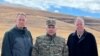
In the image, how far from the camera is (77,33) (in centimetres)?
884

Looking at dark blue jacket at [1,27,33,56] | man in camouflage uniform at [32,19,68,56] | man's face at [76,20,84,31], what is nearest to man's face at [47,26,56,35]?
man in camouflage uniform at [32,19,68,56]

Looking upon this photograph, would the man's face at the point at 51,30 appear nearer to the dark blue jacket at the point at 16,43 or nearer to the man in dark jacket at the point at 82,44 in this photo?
the dark blue jacket at the point at 16,43

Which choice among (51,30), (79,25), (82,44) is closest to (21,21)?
(51,30)

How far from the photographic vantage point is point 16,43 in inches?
320

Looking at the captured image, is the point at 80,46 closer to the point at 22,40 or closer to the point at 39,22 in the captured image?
the point at 22,40

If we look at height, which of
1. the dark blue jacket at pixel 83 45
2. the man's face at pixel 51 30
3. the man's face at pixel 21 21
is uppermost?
the man's face at pixel 21 21

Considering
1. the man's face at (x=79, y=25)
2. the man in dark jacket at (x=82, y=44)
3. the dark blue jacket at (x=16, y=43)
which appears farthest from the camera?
the man in dark jacket at (x=82, y=44)

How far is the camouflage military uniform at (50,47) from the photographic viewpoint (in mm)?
8148

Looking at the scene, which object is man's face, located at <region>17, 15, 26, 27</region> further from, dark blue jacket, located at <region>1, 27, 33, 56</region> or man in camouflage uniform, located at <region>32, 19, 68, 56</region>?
man in camouflage uniform, located at <region>32, 19, 68, 56</region>

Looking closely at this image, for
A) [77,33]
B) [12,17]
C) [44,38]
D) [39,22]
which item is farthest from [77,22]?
[12,17]

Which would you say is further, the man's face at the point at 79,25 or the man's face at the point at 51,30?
the man's face at the point at 79,25

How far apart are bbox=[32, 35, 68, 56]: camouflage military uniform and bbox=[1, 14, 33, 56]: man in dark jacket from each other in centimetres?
22

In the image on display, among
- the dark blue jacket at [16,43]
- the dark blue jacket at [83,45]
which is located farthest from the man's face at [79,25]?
the dark blue jacket at [16,43]

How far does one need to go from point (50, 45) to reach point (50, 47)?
0.05 m
